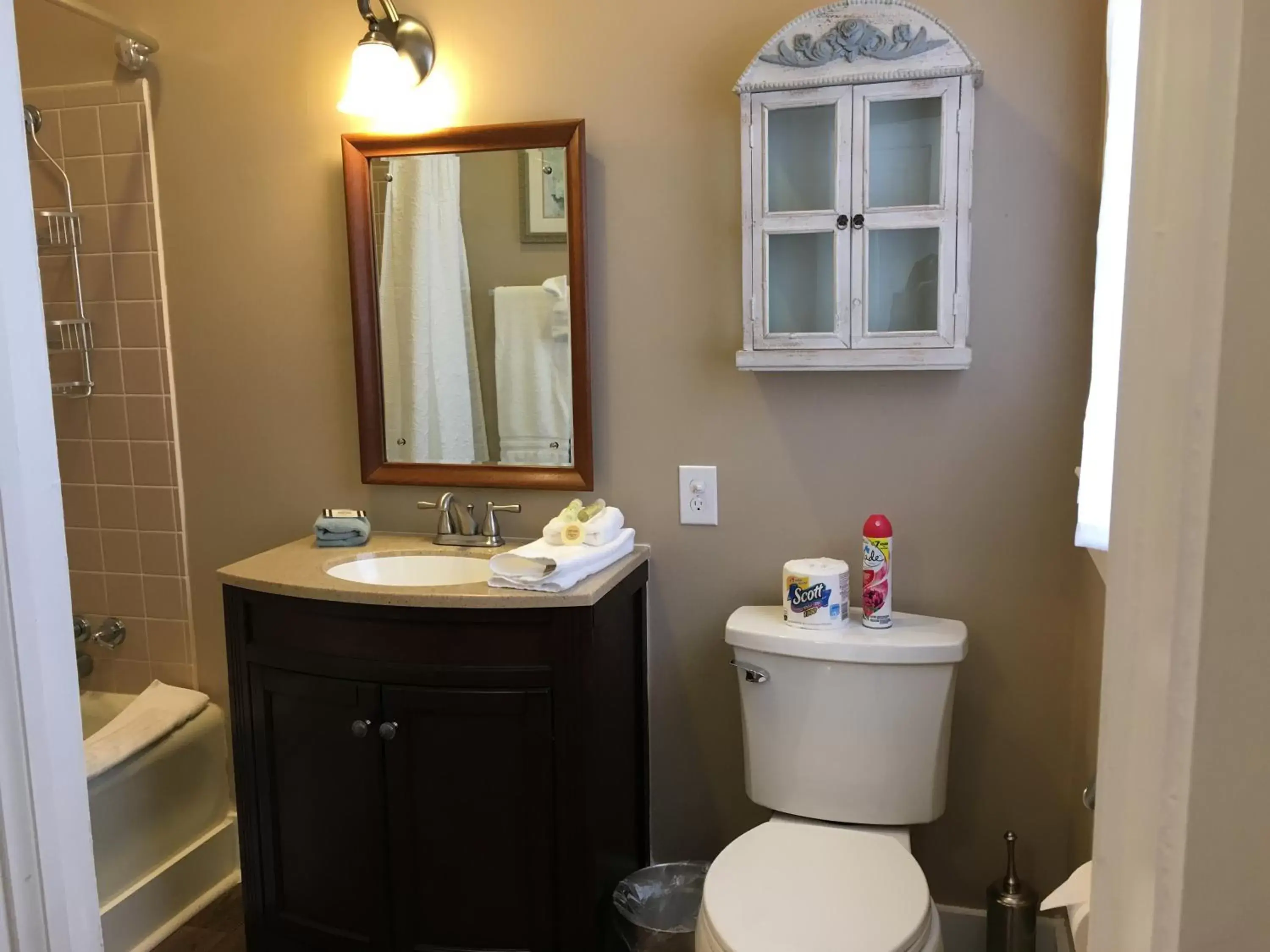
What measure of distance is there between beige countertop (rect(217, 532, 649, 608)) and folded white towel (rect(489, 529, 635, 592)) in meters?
0.01

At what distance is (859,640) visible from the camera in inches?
73.5

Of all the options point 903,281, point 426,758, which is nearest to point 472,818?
point 426,758

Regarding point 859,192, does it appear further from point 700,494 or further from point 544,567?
point 544,567

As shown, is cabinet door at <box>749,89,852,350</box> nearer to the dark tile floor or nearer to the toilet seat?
the toilet seat

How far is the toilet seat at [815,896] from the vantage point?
1.46m

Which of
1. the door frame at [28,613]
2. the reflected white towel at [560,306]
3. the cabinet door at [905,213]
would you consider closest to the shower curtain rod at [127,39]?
the reflected white towel at [560,306]

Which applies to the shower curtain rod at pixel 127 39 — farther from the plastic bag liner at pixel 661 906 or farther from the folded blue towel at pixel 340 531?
the plastic bag liner at pixel 661 906

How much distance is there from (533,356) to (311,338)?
57cm

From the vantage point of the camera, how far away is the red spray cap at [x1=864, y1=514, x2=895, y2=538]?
193 centimetres

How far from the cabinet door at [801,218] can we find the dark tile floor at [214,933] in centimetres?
173

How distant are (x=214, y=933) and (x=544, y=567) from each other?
130 cm

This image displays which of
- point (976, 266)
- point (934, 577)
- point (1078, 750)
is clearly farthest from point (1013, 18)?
point (1078, 750)

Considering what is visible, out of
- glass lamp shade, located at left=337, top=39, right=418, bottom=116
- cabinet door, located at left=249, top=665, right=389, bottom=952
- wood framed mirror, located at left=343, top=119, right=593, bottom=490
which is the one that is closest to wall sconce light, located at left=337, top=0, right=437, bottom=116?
glass lamp shade, located at left=337, top=39, right=418, bottom=116

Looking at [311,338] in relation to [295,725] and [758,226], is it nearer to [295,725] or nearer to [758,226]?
[295,725]
